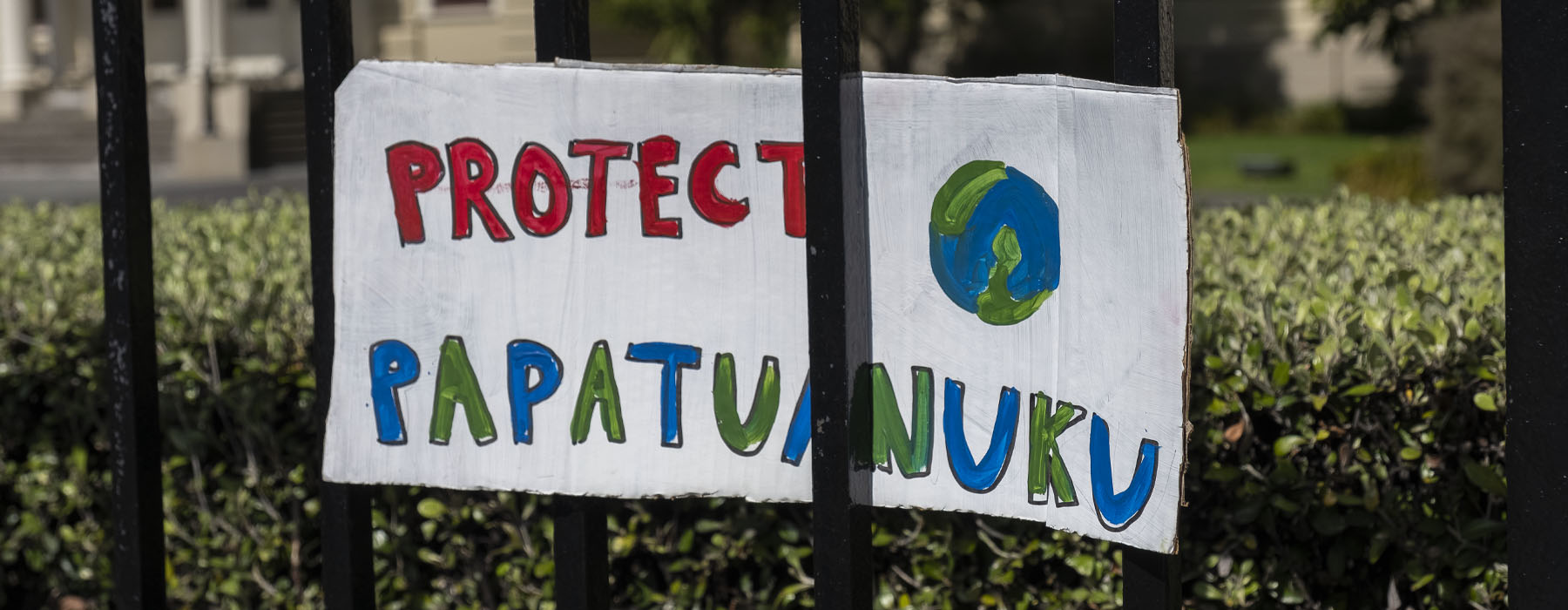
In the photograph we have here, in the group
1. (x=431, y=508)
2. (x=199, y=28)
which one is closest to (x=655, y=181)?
(x=431, y=508)

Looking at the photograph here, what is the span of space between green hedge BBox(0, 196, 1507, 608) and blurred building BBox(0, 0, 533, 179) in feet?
62.4

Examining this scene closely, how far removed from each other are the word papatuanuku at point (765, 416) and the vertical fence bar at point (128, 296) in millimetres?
456

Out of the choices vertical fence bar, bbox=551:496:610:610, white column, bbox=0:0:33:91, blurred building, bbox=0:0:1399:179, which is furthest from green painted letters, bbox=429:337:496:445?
white column, bbox=0:0:33:91

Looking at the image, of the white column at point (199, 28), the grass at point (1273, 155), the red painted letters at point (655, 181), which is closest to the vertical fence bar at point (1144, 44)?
the red painted letters at point (655, 181)

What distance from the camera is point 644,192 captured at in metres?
2.01

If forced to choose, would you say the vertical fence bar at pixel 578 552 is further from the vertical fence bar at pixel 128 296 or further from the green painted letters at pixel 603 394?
the vertical fence bar at pixel 128 296

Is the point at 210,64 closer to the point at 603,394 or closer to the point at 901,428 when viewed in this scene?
the point at 603,394

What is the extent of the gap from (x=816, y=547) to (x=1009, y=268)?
450 mm

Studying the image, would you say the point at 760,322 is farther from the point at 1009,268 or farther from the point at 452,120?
the point at 452,120

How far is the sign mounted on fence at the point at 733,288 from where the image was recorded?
1.79 m

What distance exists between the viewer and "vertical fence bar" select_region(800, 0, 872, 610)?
1823mm

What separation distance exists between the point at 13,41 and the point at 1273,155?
22.2 meters

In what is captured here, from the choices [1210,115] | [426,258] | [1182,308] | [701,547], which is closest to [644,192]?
[426,258]

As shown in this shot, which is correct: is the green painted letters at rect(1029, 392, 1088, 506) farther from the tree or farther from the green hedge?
the tree
